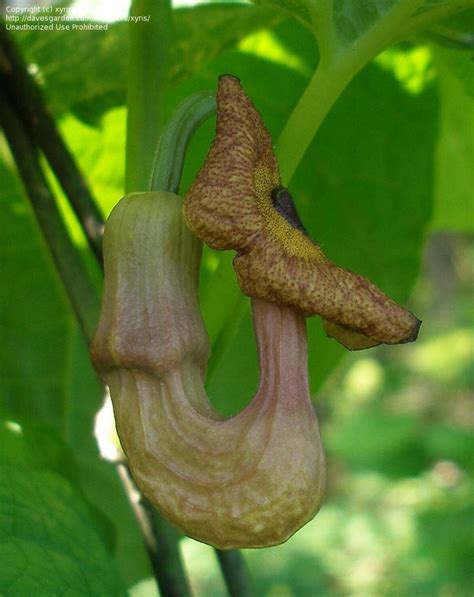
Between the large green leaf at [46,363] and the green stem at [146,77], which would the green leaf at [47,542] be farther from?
the large green leaf at [46,363]

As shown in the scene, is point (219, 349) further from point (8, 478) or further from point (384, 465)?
point (384, 465)

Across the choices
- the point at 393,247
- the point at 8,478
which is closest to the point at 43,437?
the point at 8,478

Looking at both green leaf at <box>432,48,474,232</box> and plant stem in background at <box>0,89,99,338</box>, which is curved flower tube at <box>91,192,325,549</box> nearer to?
plant stem in background at <box>0,89,99,338</box>

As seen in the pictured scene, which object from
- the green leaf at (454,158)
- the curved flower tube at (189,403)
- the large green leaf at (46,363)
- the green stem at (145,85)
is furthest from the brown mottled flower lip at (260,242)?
the green leaf at (454,158)

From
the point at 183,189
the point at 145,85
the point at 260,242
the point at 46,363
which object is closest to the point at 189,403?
the point at 260,242

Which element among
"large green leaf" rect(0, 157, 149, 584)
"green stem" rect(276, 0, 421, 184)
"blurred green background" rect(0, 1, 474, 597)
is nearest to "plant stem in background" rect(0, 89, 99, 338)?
"blurred green background" rect(0, 1, 474, 597)
